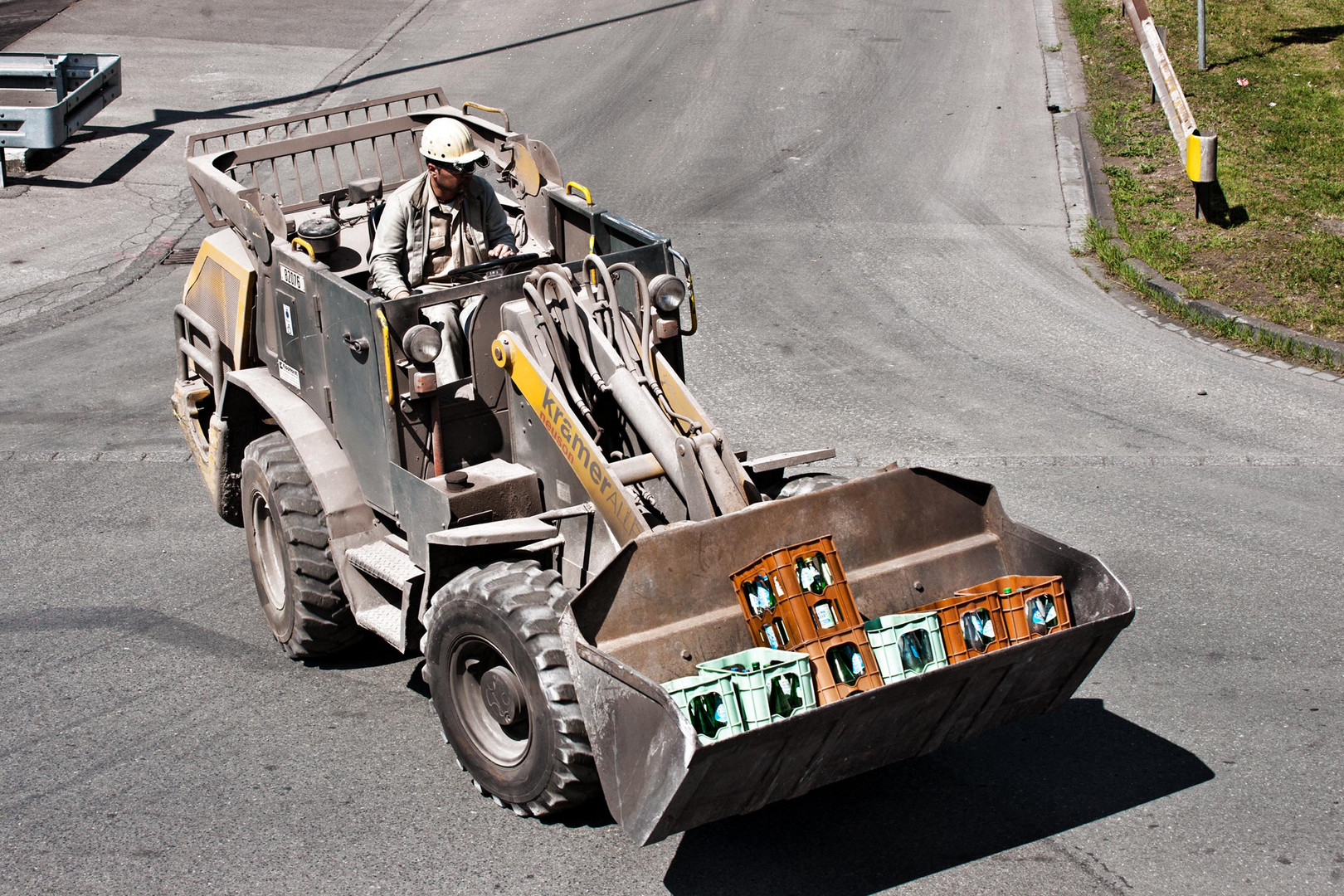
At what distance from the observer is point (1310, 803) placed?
5641mm

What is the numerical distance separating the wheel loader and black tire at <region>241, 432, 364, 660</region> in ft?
0.05

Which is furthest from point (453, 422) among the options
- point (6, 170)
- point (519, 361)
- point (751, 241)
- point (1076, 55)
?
point (1076, 55)

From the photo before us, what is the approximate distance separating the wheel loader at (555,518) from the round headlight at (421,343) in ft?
0.05

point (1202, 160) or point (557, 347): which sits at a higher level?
point (1202, 160)

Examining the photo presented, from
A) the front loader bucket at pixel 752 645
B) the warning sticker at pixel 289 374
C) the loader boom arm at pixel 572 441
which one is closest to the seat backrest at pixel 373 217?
the warning sticker at pixel 289 374

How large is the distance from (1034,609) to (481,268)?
3.03 m

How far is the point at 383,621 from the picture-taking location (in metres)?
6.44

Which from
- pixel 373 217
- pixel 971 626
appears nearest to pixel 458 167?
pixel 373 217

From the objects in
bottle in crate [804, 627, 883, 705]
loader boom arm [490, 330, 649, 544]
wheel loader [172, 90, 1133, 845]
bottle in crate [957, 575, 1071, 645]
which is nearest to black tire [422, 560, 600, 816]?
wheel loader [172, 90, 1133, 845]

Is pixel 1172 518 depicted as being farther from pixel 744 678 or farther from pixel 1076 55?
pixel 1076 55

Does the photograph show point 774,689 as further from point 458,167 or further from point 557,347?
point 458,167

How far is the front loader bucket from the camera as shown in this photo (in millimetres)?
4590

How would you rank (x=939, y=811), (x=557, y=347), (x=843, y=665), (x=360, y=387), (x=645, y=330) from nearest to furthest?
(x=843, y=665), (x=939, y=811), (x=557, y=347), (x=645, y=330), (x=360, y=387)

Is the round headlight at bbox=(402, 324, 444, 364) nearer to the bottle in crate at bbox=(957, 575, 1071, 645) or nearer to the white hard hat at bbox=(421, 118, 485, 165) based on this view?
the white hard hat at bbox=(421, 118, 485, 165)
